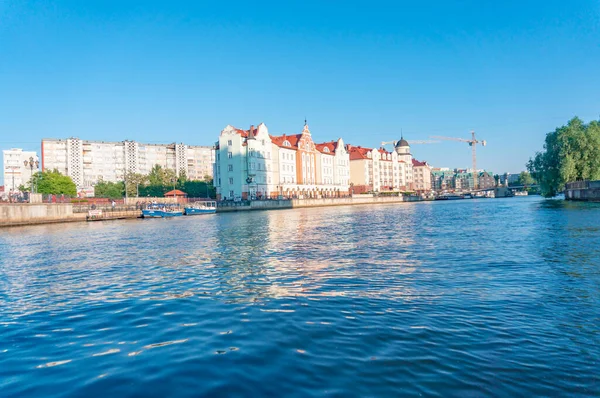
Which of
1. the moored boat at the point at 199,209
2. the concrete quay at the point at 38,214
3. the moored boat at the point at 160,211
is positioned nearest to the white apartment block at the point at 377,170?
the moored boat at the point at 199,209

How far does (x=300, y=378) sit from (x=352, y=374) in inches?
33.3

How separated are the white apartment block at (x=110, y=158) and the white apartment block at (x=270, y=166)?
2060 inches

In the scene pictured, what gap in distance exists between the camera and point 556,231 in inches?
1134

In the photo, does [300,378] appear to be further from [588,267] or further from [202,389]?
[588,267]

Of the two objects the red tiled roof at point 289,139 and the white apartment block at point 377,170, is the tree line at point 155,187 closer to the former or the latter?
the red tiled roof at point 289,139

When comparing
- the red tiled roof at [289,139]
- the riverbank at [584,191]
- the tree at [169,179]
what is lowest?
the riverbank at [584,191]

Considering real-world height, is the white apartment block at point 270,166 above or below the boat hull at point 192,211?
above

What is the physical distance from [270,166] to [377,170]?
67.5m

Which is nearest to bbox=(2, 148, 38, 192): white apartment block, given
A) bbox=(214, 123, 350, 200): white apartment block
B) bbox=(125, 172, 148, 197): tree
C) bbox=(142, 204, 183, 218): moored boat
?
bbox=(125, 172, 148, 197): tree

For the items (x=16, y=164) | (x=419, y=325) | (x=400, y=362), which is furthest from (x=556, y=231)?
(x=16, y=164)

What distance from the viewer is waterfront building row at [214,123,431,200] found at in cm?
10088

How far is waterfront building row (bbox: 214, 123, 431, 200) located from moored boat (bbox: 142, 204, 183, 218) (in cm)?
2400

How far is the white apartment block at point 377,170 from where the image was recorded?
6181 inches

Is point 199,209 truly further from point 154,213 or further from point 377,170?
point 377,170
